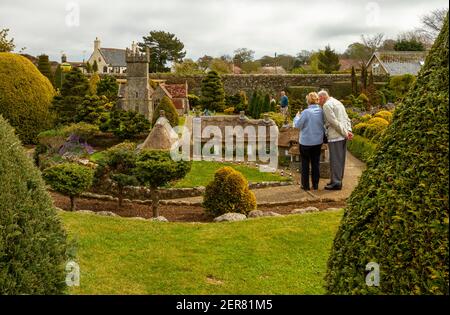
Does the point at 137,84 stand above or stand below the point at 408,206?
above

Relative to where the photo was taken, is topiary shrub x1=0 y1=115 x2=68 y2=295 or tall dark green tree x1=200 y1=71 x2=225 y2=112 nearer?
topiary shrub x1=0 y1=115 x2=68 y2=295

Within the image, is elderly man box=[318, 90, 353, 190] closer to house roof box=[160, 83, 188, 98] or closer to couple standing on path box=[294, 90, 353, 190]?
couple standing on path box=[294, 90, 353, 190]

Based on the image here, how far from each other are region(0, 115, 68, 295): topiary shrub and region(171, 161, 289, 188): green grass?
9176 mm

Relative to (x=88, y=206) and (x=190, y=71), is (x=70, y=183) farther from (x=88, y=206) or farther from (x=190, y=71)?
(x=190, y=71)

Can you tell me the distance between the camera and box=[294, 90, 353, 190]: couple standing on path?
30.6 feet

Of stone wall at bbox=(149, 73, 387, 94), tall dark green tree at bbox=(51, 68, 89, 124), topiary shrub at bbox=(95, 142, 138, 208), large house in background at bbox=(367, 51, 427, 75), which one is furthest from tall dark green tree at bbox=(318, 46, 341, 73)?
topiary shrub at bbox=(95, 142, 138, 208)

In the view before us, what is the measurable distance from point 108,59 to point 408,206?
52550 millimetres

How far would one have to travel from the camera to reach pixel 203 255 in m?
6.39

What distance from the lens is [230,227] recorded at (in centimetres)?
768

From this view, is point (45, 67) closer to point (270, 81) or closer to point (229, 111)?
point (229, 111)

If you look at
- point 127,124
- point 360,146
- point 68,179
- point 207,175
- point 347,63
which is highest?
point 347,63

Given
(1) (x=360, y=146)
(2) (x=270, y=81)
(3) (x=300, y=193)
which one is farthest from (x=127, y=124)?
(2) (x=270, y=81)

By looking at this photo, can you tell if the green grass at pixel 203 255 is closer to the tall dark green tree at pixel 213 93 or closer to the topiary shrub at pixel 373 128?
the topiary shrub at pixel 373 128

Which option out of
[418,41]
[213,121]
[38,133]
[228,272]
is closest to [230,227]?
[228,272]
